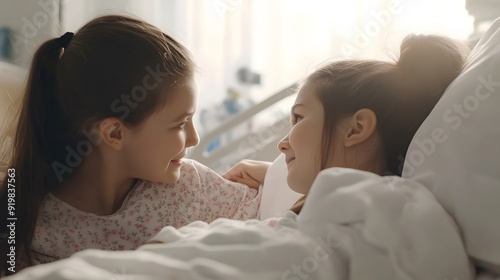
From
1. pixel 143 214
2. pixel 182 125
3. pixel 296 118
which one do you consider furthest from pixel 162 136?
pixel 296 118

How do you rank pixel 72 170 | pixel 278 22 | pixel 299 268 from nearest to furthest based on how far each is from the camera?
pixel 299 268, pixel 72 170, pixel 278 22

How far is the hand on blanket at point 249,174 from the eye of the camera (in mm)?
1462

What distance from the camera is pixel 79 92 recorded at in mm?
1184

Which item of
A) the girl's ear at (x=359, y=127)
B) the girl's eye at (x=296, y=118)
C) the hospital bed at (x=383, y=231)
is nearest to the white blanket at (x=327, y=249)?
the hospital bed at (x=383, y=231)

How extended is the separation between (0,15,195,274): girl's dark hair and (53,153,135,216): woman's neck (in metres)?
0.03

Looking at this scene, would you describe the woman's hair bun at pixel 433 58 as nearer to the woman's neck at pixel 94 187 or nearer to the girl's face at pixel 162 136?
the girl's face at pixel 162 136

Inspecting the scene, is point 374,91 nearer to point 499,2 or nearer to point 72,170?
point 72,170

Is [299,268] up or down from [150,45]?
down

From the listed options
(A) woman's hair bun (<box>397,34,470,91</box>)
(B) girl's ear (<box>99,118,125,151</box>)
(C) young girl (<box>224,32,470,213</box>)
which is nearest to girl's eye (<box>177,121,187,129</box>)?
(B) girl's ear (<box>99,118,125,151</box>)

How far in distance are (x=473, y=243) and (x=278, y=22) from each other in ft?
6.29

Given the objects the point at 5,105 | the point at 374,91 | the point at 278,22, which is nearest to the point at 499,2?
the point at 374,91

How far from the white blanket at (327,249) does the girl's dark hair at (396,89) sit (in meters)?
0.27

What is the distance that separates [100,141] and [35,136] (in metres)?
0.13

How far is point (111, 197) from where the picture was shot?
1.28 m
